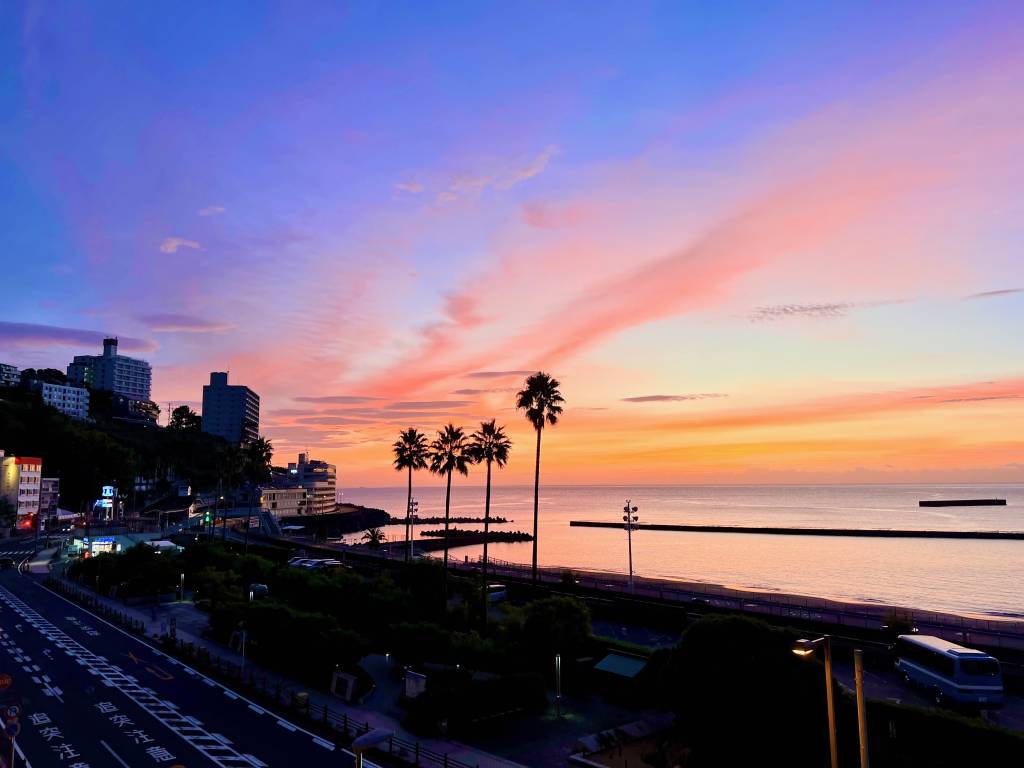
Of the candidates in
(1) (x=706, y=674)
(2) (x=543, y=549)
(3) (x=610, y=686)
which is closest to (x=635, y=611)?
(3) (x=610, y=686)

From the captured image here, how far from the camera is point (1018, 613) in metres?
81.2

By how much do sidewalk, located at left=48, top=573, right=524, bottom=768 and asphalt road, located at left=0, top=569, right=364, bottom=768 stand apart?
2428 millimetres

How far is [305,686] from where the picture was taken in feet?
120

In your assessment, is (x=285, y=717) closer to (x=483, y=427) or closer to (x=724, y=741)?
(x=724, y=741)

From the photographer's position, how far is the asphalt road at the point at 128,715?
2608cm

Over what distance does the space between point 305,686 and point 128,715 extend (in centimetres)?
883

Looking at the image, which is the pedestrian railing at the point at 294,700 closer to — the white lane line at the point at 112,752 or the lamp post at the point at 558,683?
the white lane line at the point at 112,752

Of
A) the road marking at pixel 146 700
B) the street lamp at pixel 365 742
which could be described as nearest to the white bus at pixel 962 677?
the street lamp at pixel 365 742

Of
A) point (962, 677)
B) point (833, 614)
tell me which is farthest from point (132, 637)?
point (833, 614)

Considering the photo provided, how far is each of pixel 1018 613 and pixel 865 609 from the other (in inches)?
1203

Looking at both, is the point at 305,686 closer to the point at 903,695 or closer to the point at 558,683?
the point at 558,683

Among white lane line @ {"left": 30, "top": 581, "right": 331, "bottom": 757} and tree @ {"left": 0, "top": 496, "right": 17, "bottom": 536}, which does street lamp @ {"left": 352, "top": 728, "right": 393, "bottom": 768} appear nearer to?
white lane line @ {"left": 30, "top": 581, "right": 331, "bottom": 757}

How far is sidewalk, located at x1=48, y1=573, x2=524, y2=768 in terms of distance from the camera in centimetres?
2709

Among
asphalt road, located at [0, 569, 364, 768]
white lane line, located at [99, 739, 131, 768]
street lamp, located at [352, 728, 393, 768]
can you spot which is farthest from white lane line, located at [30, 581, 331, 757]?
street lamp, located at [352, 728, 393, 768]
